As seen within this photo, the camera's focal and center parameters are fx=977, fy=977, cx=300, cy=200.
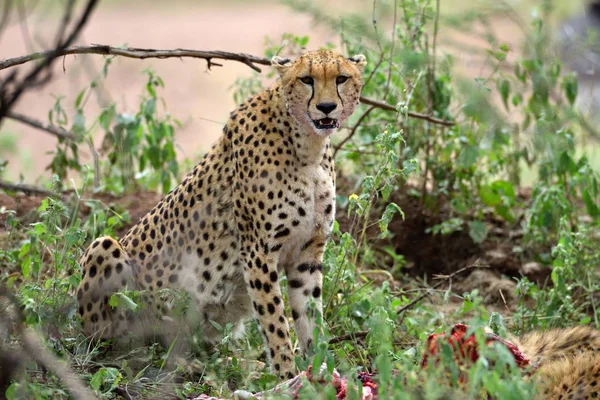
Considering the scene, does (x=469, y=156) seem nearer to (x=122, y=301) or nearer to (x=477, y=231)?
(x=477, y=231)

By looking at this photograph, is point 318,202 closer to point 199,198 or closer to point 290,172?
point 290,172

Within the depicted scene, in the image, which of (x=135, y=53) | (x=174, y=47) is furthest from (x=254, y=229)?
(x=174, y=47)

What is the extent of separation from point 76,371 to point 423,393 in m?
1.34

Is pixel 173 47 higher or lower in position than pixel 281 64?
lower

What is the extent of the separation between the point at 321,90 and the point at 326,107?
0.24 ft

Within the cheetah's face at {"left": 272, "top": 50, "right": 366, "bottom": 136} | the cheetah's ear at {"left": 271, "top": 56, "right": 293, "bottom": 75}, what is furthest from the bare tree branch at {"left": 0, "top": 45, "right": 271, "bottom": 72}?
the cheetah's face at {"left": 272, "top": 50, "right": 366, "bottom": 136}

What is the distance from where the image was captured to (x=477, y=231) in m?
5.32

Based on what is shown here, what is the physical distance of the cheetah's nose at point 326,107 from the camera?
3797 millimetres

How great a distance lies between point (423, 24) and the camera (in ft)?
16.6

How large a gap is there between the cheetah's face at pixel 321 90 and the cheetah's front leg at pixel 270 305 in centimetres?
56

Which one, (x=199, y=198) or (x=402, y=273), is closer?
(x=199, y=198)

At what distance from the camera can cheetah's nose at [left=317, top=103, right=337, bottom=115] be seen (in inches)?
150

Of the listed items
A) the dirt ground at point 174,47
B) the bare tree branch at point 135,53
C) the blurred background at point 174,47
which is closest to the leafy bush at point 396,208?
→ the bare tree branch at point 135,53

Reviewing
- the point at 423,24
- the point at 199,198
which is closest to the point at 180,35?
the point at 423,24
